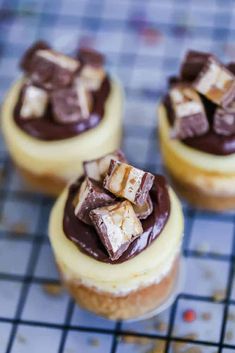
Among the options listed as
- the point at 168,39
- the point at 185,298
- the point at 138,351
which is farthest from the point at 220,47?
the point at 138,351

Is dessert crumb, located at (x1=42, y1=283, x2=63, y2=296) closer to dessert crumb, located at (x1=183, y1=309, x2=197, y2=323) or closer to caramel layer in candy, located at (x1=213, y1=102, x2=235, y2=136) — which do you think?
dessert crumb, located at (x1=183, y1=309, x2=197, y2=323)

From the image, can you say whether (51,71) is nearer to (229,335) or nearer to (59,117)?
(59,117)

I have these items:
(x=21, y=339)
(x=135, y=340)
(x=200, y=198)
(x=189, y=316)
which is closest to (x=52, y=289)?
(x=21, y=339)

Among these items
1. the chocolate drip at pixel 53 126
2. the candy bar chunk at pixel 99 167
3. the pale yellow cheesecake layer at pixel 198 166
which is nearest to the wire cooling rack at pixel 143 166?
the pale yellow cheesecake layer at pixel 198 166

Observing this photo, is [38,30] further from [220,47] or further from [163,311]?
[163,311]

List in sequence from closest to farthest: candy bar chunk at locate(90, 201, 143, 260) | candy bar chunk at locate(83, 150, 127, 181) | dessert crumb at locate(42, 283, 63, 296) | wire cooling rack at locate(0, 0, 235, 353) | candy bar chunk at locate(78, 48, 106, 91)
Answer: candy bar chunk at locate(90, 201, 143, 260) < candy bar chunk at locate(83, 150, 127, 181) < wire cooling rack at locate(0, 0, 235, 353) < dessert crumb at locate(42, 283, 63, 296) < candy bar chunk at locate(78, 48, 106, 91)

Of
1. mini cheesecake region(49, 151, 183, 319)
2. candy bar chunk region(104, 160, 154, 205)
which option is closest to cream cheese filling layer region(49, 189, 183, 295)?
mini cheesecake region(49, 151, 183, 319)
